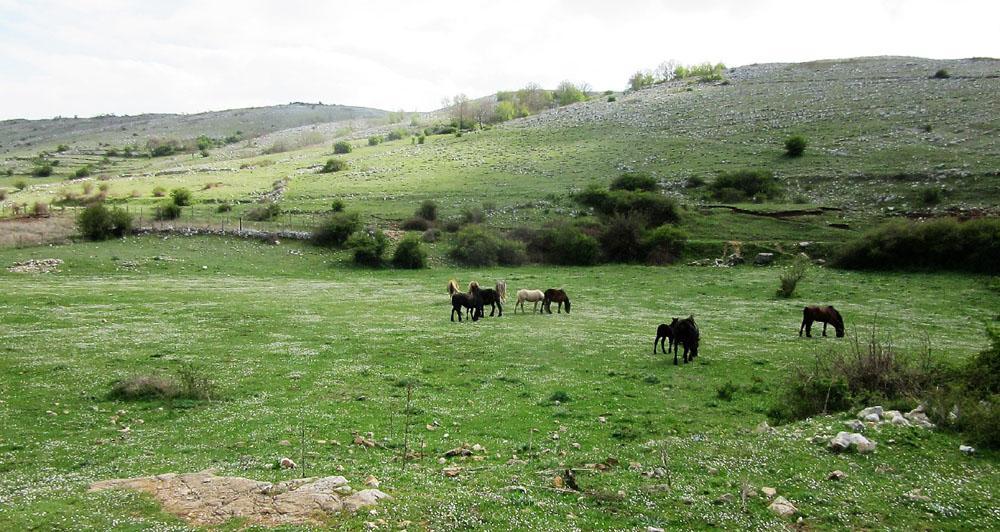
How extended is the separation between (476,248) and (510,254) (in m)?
3.23

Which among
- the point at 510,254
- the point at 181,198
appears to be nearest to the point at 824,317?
the point at 510,254

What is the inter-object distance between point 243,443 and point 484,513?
6360 mm

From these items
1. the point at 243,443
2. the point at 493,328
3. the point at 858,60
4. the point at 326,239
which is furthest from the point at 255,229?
the point at 858,60

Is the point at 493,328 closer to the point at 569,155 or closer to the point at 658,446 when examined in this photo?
the point at 658,446

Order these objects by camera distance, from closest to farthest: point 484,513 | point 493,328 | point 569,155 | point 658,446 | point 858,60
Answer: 1. point 484,513
2. point 658,446
3. point 493,328
4. point 569,155
5. point 858,60

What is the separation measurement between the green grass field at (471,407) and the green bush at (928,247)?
6.51m

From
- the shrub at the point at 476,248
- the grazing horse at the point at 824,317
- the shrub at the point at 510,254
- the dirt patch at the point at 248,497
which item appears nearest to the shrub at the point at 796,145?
the shrub at the point at 510,254

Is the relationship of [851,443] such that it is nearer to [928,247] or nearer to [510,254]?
[928,247]

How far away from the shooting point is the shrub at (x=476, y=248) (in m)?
52.7

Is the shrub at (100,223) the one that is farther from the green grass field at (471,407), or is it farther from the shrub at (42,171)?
the shrub at (42,171)

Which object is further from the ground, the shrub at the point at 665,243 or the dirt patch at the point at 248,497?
the shrub at the point at 665,243

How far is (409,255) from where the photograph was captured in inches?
2008

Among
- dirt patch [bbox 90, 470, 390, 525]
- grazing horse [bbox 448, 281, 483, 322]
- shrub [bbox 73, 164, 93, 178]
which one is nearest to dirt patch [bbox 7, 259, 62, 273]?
grazing horse [bbox 448, 281, 483, 322]

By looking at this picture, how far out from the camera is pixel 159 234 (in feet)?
174
